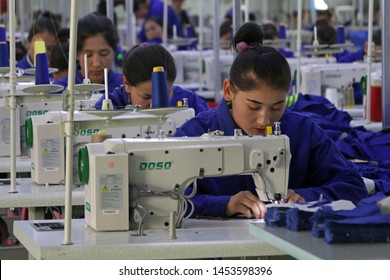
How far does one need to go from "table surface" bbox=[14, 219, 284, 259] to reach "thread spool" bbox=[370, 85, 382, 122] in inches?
135

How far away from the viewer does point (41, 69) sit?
488 centimetres

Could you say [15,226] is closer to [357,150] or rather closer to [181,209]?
[181,209]

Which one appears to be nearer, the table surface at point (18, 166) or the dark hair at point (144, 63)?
the dark hair at point (144, 63)

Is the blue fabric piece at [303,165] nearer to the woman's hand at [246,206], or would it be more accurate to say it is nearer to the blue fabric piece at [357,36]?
the woman's hand at [246,206]

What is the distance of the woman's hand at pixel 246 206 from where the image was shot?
12.7 ft

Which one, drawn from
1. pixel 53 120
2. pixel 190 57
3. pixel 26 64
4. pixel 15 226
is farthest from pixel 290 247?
pixel 190 57

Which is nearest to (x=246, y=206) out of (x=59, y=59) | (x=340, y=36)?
(x=59, y=59)

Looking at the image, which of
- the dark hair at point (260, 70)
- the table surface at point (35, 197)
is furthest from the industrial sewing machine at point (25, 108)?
the dark hair at point (260, 70)

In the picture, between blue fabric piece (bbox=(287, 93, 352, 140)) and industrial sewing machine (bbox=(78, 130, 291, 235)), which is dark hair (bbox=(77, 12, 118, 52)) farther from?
industrial sewing machine (bbox=(78, 130, 291, 235))

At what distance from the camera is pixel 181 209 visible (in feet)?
12.4

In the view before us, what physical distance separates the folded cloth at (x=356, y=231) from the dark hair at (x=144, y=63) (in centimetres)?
189

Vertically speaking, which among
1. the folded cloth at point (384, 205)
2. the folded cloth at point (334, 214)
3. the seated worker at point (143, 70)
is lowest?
the folded cloth at point (334, 214)

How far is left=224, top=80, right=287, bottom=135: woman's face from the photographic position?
4.03 meters
